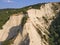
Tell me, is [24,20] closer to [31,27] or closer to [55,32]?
[31,27]

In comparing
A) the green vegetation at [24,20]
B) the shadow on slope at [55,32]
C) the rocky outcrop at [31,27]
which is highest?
the green vegetation at [24,20]

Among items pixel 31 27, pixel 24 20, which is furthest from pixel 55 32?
pixel 24 20

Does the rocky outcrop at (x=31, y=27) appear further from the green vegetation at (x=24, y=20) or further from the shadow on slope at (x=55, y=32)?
the shadow on slope at (x=55, y=32)

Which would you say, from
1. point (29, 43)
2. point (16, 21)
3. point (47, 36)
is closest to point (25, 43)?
point (29, 43)

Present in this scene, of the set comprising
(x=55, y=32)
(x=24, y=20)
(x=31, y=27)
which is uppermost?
(x=24, y=20)

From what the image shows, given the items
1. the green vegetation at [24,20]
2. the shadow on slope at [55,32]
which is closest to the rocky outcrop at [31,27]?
the green vegetation at [24,20]

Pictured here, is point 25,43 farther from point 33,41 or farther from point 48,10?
point 48,10

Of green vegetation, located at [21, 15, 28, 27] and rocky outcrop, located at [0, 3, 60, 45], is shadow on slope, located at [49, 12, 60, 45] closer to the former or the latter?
rocky outcrop, located at [0, 3, 60, 45]

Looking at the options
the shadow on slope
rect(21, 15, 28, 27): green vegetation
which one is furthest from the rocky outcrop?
the shadow on slope

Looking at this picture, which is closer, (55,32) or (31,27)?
(31,27)
